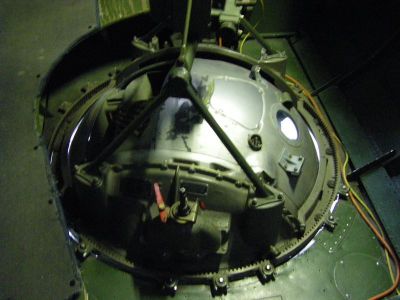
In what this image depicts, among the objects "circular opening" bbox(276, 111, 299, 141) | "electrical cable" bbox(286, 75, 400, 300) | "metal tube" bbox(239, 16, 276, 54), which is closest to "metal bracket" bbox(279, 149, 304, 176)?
"circular opening" bbox(276, 111, 299, 141)

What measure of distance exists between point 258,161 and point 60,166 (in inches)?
49.2

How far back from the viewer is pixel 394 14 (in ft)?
10.8

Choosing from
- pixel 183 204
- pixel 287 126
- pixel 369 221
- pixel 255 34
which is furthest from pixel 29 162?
pixel 369 221

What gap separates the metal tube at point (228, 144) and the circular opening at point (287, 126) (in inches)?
22.2

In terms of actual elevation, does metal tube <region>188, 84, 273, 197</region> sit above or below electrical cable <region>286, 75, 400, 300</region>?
above

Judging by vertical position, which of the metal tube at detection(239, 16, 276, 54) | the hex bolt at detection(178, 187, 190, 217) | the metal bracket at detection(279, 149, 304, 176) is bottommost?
the metal bracket at detection(279, 149, 304, 176)

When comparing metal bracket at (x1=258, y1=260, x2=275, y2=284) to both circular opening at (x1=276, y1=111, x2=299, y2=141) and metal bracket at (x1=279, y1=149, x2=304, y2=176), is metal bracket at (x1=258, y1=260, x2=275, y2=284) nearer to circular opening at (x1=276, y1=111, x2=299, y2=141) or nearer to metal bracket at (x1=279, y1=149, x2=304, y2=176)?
metal bracket at (x1=279, y1=149, x2=304, y2=176)

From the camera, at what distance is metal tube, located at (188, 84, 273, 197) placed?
1957 millimetres

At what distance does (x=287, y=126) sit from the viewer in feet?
8.78

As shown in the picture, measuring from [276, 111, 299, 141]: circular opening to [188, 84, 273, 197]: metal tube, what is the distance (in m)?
0.56

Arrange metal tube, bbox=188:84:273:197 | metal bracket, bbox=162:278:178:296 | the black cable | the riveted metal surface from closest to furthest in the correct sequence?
the riveted metal surface
metal tube, bbox=188:84:273:197
metal bracket, bbox=162:278:178:296
the black cable

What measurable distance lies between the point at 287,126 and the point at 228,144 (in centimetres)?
80

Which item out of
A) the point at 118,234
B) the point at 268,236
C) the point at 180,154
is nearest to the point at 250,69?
the point at 180,154

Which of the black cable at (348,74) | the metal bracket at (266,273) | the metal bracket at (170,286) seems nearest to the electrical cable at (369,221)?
the black cable at (348,74)
